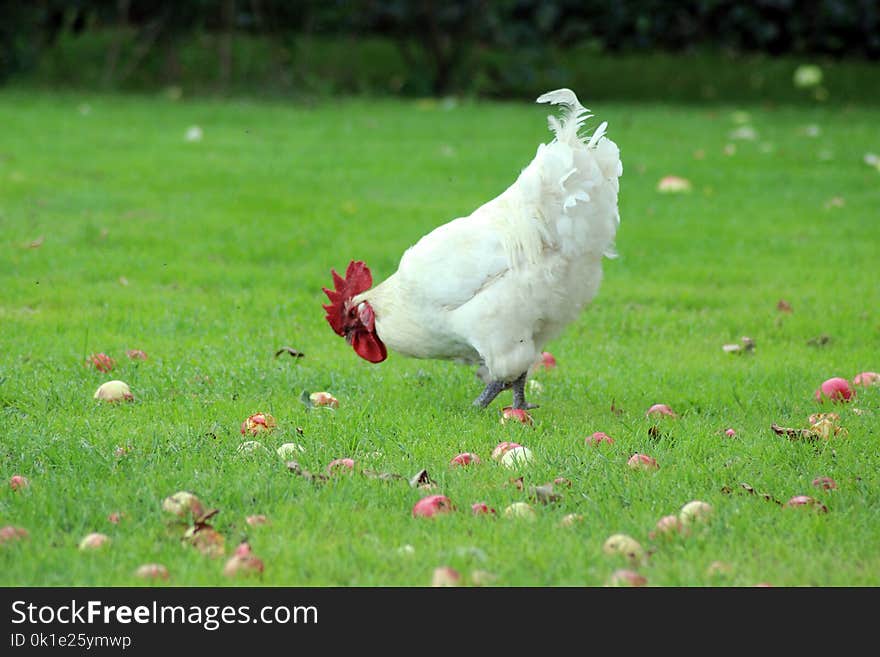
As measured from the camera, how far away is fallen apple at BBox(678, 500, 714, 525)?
3.84 metres

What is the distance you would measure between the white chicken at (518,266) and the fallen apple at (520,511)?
3.86 feet

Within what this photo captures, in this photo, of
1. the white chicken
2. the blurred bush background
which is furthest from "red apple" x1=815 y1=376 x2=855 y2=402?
the blurred bush background

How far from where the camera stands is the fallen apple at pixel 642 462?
441cm

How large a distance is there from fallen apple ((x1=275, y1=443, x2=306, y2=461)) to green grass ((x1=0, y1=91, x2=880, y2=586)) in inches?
2.2

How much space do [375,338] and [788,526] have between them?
2.20m

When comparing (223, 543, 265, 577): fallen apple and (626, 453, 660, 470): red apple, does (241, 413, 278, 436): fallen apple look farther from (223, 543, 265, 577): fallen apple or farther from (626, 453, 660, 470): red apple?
(626, 453, 660, 470): red apple

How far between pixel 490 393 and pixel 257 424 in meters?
1.12

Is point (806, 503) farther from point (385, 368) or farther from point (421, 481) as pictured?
point (385, 368)

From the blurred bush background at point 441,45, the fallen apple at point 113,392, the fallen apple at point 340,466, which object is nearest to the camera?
the fallen apple at point 340,466

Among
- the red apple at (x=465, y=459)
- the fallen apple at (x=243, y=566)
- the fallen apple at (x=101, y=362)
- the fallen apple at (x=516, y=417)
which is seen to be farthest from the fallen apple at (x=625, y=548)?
the fallen apple at (x=101, y=362)

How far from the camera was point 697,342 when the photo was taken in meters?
6.66

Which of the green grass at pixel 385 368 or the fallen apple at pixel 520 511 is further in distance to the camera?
the fallen apple at pixel 520 511

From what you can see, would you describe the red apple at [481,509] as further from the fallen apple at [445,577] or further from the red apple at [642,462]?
the red apple at [642,462]
